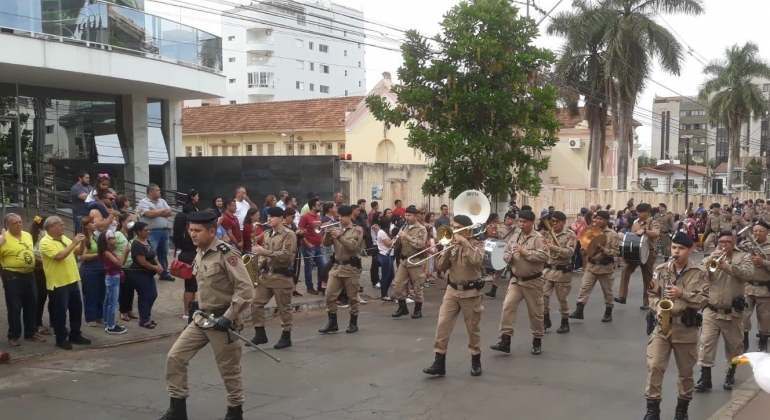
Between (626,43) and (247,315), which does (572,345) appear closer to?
(247,315)

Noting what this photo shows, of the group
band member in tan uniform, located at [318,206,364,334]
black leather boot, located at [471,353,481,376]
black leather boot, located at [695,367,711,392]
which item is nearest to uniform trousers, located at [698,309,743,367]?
black leather boot, located at [695,367,711,392]

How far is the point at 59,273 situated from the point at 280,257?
2.85 metres

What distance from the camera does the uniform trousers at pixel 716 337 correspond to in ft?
25.8

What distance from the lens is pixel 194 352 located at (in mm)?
6582

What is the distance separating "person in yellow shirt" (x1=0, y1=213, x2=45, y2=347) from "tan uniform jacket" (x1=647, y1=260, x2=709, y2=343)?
7.50 meters

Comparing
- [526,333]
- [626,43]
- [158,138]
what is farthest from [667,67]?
[526,333]

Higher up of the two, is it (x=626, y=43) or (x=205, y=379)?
(x=626, y=43)

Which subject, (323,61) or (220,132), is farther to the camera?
(323,61)

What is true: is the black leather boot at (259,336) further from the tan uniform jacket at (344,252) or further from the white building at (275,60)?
the white building at (275,60)

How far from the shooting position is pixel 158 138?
22000 mm

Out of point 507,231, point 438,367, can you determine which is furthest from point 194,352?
point 507,231

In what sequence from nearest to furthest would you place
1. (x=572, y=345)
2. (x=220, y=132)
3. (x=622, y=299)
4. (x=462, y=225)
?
1. (x=462, y=225)
2. (x=572, y=345)
3. (x=622, y=299)
4. (x=220, y=132)

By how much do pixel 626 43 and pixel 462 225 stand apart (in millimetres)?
28335

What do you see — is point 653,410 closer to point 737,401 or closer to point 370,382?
point 737,401
